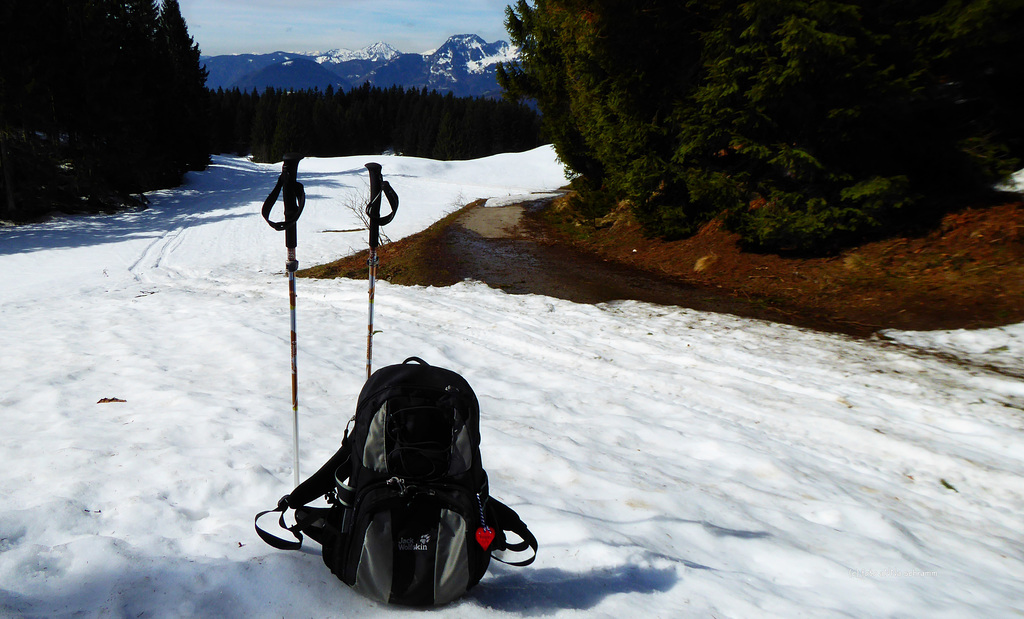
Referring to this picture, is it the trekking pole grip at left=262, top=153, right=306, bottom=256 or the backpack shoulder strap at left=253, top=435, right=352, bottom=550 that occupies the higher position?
the trekking pole grip at left=262, top=153, right=306, bottom=256

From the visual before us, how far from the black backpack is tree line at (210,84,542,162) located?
70.0 metres

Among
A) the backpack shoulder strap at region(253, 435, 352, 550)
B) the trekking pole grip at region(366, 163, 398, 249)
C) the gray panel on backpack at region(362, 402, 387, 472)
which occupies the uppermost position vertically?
the trekking pole grip at region(366, 163, 398, 249)

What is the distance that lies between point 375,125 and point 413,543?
309 feet

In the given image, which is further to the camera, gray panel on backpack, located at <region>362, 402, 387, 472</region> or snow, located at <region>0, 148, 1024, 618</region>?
snow, located at <region>0, 148, 1024, 618</region>

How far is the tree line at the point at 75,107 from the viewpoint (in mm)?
21094

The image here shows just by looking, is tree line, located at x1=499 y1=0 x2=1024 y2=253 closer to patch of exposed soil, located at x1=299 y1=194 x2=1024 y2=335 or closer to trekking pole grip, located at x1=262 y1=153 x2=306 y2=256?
patch of exposed soil, located at x1=299 y1=194 x2=1024 y2=335

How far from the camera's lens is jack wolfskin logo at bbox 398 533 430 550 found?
8.03ft

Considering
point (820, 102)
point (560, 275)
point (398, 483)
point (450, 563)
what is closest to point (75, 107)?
point (560, 275)

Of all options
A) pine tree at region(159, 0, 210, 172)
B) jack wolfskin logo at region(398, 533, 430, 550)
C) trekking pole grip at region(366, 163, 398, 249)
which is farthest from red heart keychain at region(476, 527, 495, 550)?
pine tree at region(159, 0, 210, 172)

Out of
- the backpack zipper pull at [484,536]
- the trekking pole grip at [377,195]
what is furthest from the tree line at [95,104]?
the backpack zipper pull at [484,536]

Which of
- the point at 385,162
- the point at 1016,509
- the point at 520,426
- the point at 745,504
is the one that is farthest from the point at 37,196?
the point at 1016,509

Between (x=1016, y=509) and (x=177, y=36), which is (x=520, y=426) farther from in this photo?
(x=177, y=36)

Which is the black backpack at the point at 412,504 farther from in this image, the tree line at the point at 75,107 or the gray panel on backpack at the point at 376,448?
the tree line at the point at 75,107

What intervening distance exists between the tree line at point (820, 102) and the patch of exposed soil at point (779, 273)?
0.65m
